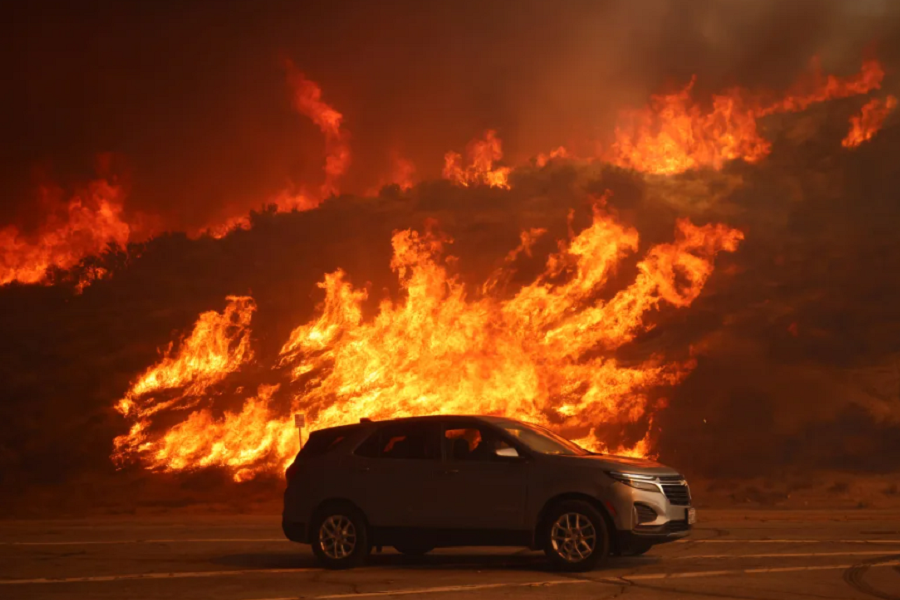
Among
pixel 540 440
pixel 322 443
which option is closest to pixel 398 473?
pixel 322 443

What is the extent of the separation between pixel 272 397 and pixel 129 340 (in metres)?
9.74

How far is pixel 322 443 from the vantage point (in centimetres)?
1312

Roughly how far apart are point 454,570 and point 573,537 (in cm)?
155

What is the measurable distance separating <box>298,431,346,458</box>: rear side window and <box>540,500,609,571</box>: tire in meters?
2.92

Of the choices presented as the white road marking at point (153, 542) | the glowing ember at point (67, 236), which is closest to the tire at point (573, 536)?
the white road marking at point (153, 542)

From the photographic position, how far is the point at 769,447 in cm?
3544

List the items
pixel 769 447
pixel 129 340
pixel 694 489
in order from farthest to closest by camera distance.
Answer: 1. pixel 129 340
2. pixel 769 447
3. pixel 694 489

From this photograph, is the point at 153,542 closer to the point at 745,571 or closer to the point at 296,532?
the point at 296,532

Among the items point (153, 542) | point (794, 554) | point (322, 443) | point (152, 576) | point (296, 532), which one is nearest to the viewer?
point (152, 576)

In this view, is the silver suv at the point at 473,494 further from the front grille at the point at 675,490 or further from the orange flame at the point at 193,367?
the orange flame at the point at 193,367

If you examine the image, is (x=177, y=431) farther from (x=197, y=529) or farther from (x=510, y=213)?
(x=510, y=213)

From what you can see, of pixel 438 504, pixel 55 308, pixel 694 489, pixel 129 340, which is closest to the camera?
pixel 438 504

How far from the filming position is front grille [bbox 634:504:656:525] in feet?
37.5

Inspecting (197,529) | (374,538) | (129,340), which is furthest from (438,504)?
(129,340)
